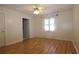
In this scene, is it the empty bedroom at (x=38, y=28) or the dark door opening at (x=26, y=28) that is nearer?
the empty bedroom at (x=38, y=28)

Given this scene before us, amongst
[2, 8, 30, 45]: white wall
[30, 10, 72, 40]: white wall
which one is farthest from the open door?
[30, 10, 72, 40]: white wall

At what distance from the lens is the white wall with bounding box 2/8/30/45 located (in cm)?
533

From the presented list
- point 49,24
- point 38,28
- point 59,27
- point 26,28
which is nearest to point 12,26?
point 26,28

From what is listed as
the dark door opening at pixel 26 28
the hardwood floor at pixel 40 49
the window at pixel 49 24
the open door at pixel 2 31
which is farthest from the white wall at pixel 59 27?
the open door at pixel 2 31

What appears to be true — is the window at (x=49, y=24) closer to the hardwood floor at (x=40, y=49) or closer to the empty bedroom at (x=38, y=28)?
the empty bedroom at (x=38, y=28)

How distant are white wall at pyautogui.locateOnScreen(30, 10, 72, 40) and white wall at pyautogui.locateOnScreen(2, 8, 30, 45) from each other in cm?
192

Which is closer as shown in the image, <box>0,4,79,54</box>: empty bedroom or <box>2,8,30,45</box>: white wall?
<box>0,4,79,54</box>: empty bedroom

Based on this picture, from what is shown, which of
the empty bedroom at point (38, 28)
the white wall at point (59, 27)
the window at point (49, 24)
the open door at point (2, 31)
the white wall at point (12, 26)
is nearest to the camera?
the empty bedroom at point (38, 28)

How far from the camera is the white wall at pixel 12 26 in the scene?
210 inches

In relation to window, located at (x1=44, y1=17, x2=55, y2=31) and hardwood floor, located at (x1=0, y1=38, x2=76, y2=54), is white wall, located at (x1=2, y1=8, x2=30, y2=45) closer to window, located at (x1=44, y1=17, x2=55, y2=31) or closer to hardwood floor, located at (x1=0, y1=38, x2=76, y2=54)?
hardwood floor, located at (x1=0, y1=38, x2=76, y2=54)

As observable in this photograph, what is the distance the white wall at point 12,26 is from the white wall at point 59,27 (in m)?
1.92
